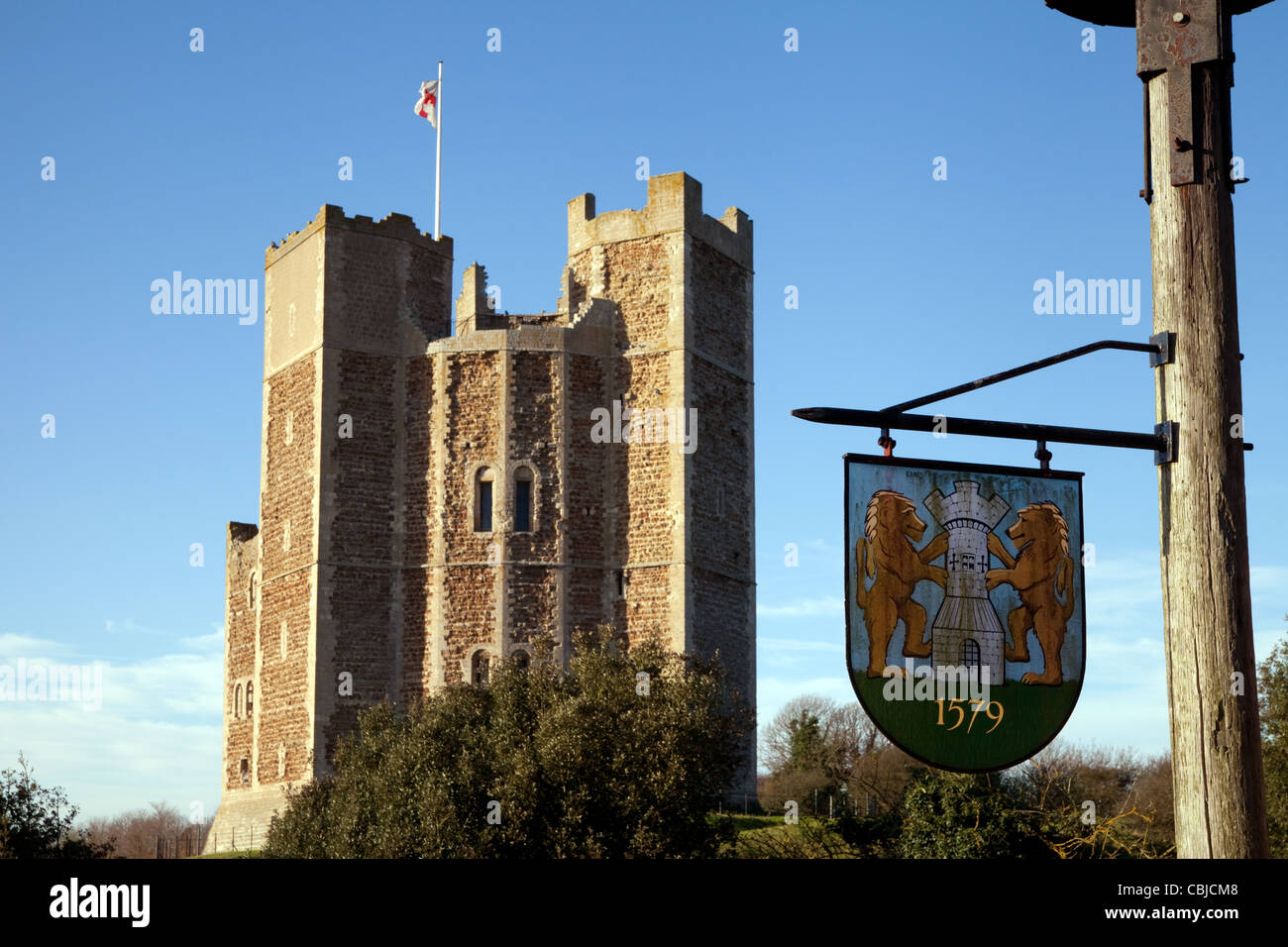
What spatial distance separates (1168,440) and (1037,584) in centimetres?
100

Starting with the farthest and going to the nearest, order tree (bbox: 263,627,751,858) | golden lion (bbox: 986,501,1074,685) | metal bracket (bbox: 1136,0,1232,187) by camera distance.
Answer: tree (bbox: 263,627,751,858) < metal bracket (bbox: 1136,0,1232,187) < golden lion (bbox: 986,501,1074,685)

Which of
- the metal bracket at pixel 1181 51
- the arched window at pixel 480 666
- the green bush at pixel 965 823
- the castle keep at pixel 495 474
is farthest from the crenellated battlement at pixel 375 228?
the metal bracket at pixel 1181 51

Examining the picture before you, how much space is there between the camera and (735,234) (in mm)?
49188

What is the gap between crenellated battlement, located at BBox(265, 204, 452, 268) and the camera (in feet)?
157

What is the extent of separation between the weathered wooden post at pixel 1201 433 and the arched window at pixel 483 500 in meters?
38.1

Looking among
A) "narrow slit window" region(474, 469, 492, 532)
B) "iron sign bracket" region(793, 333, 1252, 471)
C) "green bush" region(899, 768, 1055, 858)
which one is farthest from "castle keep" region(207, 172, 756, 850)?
"iron sign bracket" region(793, 333, 1252, 471)

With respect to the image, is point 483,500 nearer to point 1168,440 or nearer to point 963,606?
point 963,606

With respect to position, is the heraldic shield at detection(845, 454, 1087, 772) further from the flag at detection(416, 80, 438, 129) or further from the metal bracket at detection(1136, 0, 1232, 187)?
the flag at detection(416, 80, 438, 129)

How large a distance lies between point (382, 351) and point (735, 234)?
10.7 metres

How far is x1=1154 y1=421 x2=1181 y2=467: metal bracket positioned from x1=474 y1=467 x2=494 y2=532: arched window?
38386mm
